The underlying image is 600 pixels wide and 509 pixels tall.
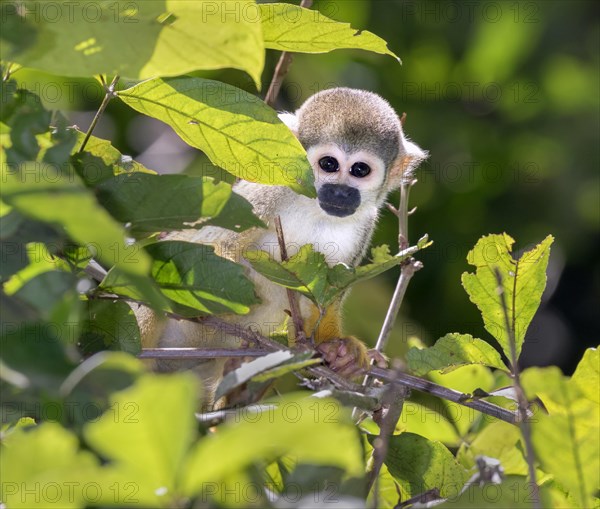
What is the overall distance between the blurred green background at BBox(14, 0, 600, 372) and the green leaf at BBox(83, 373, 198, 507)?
407cm

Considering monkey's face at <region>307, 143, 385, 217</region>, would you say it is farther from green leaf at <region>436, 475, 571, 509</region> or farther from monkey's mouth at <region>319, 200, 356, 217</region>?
green leaf at <region>436, 475, 571, 509</region>

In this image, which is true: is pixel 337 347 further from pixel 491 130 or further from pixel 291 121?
pixel 491 130

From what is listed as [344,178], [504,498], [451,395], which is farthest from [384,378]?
[344,178]

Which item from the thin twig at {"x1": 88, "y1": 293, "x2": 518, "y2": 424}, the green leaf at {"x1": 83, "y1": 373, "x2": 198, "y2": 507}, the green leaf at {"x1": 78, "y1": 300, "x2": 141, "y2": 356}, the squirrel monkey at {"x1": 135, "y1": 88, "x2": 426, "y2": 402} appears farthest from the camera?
the squirrel monkey at {"x1": 135, "y1": 88, "x2": 426, "y2": 402}

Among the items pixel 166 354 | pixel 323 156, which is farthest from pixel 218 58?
pixel 323 156

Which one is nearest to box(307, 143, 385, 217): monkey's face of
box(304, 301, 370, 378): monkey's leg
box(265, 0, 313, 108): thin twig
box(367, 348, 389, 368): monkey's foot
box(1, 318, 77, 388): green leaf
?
box(304, 301, 370, 378): monkey's leg

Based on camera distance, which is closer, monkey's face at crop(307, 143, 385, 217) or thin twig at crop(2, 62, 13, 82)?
thin twig at crop(2, 62, 13, 82)

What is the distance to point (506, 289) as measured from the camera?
5.64 feet

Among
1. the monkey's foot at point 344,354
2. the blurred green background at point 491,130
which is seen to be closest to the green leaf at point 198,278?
the monkey's foot at point 344,354

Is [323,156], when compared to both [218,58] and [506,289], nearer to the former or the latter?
[506,289]

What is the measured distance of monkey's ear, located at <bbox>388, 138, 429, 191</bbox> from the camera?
3793 mm

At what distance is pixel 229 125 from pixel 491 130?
159 inches

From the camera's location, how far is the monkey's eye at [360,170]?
11.6 feet

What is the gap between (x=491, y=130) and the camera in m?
5.45
